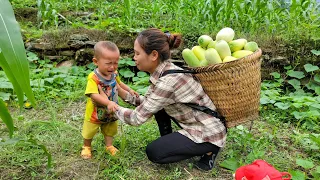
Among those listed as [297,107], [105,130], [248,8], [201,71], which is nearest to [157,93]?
[201,71]

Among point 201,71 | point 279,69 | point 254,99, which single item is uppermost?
point 201,71

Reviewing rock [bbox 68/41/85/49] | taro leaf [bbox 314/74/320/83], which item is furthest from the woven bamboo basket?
rock [bbox 68/41/85/49]

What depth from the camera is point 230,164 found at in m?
2.34

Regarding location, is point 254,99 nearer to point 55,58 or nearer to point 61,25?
point 55,58

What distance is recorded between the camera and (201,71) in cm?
217

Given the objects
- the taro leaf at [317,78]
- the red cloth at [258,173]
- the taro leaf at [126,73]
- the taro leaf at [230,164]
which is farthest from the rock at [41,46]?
the red cloth at [258,173]

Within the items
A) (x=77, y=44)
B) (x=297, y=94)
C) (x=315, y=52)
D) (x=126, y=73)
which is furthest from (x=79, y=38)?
(x=315, y=52)

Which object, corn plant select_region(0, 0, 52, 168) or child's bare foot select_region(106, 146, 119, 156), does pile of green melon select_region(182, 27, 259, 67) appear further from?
corn plant select_region(0, 0, 52, 168)

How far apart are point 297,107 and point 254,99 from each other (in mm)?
1088

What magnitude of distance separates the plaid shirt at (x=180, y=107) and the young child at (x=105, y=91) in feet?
0.41

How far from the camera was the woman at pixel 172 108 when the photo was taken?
215 centimetres

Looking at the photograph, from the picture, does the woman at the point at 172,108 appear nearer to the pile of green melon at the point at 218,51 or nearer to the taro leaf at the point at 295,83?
the pile of green melon at the point at 218,51

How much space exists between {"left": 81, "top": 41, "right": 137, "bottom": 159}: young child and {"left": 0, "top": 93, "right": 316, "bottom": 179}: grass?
0.13 metres

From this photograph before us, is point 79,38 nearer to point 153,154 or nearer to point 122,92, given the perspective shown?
point 122,92
